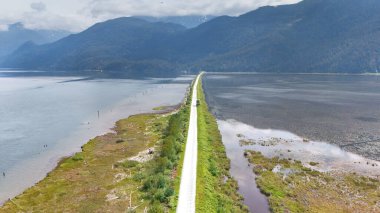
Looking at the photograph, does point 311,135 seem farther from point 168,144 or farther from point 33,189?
point 33,189

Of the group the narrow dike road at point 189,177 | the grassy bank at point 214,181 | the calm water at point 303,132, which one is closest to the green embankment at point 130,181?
the grassy bank at point 214,181

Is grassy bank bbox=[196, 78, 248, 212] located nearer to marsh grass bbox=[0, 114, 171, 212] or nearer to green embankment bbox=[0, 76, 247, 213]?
green embankment bbox=[0, 76, 247, 213]

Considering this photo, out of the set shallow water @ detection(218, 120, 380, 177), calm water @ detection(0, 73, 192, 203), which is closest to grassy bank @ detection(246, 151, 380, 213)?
shallow water @ detection(218, 120, 380, 177)

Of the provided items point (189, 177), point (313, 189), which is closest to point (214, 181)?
point (189, 177)

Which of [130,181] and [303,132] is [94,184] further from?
[303,132]

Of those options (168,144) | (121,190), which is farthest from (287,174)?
(121,190)

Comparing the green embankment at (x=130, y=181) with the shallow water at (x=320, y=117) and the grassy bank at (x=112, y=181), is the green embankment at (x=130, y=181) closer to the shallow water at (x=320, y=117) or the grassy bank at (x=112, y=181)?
the grassy bank at (x=112, y=181)

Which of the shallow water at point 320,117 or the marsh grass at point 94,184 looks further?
the shallow water at point 320,117
